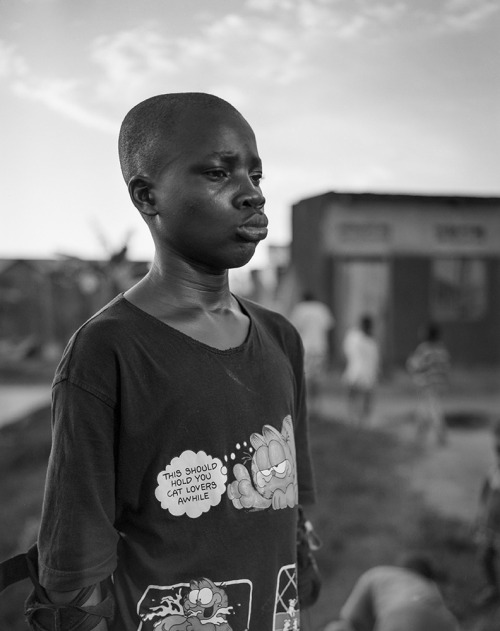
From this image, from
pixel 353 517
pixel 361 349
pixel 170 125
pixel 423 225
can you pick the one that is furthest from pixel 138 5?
pixel 423 225

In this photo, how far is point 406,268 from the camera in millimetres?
5641

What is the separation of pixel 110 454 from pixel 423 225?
5044 millimetres

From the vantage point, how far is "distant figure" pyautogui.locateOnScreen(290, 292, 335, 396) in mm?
4867

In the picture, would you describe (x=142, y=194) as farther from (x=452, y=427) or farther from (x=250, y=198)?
(x=452, y=427)

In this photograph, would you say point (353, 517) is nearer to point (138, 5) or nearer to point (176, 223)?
point (138, 5)

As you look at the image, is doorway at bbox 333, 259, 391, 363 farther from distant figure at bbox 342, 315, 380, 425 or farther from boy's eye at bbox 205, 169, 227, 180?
boy's eye at bbox 205, 169, 227, 180

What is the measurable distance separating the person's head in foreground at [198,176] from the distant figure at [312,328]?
13.3 ft

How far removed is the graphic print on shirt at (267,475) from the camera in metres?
0.74

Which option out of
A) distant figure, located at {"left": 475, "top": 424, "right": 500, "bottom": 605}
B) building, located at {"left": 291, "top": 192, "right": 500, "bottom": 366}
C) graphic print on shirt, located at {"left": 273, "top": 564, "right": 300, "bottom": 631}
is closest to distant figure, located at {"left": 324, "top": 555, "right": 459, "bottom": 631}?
distant figure, located at {"left": 475, "top": 424, "right": 500, "bottom": 605}

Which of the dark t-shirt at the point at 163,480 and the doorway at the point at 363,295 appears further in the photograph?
the doorway at the point at 363,295

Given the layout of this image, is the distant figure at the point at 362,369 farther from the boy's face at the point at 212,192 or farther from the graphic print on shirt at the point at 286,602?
the boy's face at the point at 212,192

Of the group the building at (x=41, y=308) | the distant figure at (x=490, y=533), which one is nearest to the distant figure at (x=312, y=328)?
the building at (x=41, y=308)

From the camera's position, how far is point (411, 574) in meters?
2.03

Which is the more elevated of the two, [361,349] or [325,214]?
[325,214]
